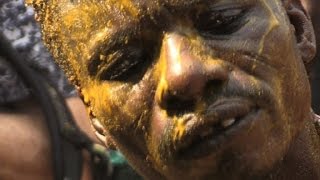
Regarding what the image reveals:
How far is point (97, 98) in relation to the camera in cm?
186

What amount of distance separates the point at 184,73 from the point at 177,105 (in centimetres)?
6

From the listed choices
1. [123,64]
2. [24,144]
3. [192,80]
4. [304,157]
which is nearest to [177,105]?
[192,80]

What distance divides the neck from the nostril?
264 millimetres

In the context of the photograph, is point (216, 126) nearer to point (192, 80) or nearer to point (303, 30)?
point (192, 80)

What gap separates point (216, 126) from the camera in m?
1.63

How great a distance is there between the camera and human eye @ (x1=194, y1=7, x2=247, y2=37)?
5.66ft

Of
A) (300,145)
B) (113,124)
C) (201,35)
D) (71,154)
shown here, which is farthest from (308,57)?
(71,154)

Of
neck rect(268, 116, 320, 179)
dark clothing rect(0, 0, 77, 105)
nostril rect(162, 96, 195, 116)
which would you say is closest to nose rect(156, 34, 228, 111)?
nostril rect(162, 96, 195, 116)

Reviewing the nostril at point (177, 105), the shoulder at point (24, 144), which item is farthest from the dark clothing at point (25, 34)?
the nostril at point (177, 105)

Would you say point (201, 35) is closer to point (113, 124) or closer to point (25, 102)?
point (113, 124)

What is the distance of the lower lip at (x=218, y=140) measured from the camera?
163 cm

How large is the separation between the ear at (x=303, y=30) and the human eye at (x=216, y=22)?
23 cm

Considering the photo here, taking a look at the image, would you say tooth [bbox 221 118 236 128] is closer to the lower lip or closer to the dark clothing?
the lower lip

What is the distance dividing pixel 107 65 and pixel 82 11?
0.39 ft
